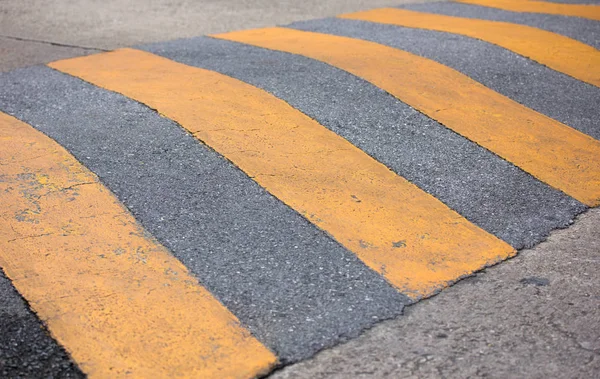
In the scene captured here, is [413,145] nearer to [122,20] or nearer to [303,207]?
[303,207]

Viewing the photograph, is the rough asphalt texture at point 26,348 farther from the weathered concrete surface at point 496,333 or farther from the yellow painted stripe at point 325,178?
the yellow painted stripe at point 325,178

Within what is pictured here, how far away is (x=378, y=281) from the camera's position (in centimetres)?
335

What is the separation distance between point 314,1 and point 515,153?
503 cm

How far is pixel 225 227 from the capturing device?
12.1ft

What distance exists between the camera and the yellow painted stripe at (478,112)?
15.0ft

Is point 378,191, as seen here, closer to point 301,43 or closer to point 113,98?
point 113,98

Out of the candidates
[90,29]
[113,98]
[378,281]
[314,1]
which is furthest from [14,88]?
[314,1]

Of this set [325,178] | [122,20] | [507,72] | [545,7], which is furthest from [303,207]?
[545,7]

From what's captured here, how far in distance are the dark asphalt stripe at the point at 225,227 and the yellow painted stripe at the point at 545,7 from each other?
16.2 ft

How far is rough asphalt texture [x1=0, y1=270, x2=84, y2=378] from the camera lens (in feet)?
8.87

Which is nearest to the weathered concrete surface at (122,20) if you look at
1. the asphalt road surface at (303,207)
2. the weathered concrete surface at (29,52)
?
the weathered concrete surface at (29,52)

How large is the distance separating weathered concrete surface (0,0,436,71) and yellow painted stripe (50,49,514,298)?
1.35 meters

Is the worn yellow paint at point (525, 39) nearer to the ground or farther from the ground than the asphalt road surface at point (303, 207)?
farther from the ground

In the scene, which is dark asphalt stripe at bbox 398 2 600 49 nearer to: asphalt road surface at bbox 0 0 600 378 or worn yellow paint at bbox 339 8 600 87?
worn yellow paint at bbox 339 8 600 87
